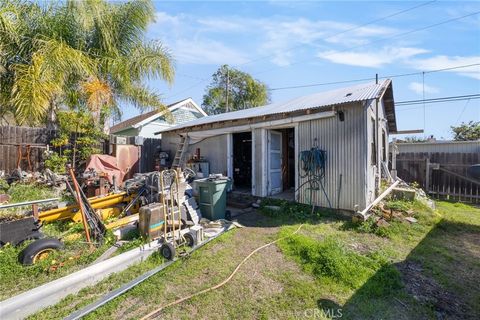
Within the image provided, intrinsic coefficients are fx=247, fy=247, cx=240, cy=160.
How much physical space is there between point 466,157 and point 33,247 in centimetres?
1221

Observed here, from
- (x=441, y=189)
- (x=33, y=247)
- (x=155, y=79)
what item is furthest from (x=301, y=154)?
(x=155, y=79)

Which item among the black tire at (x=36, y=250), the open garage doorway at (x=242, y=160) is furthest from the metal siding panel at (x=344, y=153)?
the black tire at (x=36, y=250)

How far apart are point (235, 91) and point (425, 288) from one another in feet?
69.4

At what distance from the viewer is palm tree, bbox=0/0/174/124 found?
7.55 metres

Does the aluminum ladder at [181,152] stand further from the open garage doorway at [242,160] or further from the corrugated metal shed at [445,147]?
the corrugated metal shed at [445,147]

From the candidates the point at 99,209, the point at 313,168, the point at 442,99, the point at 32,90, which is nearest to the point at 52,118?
the point at 32,90

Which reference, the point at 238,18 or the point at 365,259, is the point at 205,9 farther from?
the point at 365,259

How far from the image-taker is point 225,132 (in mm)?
8352

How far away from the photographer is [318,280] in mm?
3238

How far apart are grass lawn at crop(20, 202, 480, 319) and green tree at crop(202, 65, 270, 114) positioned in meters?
18.7

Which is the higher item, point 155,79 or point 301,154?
point 155,79

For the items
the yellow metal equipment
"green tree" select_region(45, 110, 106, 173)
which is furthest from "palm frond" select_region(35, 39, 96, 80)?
the yellow metal equipment

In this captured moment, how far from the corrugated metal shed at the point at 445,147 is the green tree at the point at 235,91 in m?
13.1

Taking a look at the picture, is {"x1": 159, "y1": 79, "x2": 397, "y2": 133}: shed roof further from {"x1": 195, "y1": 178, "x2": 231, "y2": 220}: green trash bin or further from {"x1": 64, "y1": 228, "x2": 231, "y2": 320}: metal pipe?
{"x1": 64, "y1": 228, "x2": 231, "y2": 320}: metal pipe
